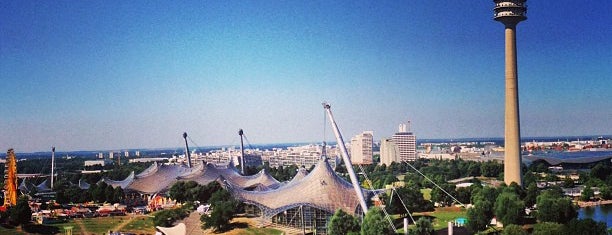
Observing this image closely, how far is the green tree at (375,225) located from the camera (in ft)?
66.6

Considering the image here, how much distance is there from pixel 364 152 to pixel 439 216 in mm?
56645

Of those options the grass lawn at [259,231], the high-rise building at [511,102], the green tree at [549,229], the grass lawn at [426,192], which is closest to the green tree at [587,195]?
the high-rise building at [511,102]

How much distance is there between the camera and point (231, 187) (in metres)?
30.6

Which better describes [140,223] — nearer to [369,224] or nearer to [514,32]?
[369,224]

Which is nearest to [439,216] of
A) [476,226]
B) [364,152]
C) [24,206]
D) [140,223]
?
[476,226]

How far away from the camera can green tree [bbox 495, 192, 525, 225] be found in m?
24.4

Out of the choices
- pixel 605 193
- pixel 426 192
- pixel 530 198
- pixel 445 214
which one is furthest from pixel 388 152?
pixel 445 214

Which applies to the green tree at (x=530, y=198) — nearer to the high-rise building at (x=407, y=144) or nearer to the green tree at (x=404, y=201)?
the green tree at (x=404, y=201)

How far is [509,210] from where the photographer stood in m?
24.6

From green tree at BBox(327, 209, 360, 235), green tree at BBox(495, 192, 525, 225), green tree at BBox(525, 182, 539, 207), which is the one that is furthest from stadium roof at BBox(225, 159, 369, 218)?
green tree at BBox(525, 182, 539, 207)

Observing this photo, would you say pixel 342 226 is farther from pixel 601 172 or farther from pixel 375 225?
pixel 601 172

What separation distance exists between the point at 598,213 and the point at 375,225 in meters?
18.8

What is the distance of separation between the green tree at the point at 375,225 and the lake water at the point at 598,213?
51.6 feet

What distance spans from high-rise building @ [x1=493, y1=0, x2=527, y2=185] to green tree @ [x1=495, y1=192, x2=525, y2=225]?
27.1 ft
